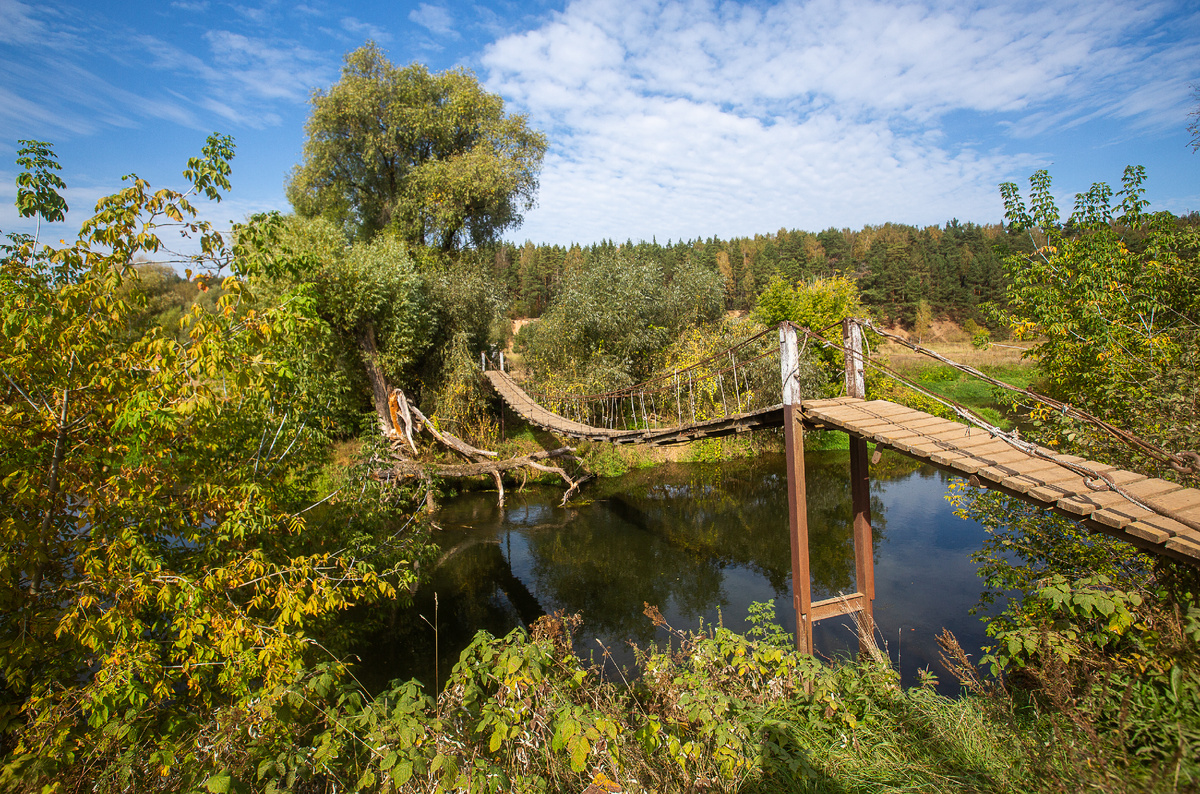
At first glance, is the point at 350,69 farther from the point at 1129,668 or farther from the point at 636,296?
the point at 1129,668

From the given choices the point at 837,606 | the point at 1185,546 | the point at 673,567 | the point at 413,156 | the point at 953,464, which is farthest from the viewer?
the point at 413,156

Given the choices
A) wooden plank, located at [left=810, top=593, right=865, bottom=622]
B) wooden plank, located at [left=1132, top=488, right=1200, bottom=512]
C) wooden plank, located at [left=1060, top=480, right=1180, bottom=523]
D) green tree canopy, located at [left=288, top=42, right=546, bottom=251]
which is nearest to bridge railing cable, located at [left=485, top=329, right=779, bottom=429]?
green tree canopy, located at [left=288, top=42, right=546, bottom=251]

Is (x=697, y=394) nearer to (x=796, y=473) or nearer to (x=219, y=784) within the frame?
(x=796, y=473)

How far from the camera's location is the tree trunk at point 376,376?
11273 mm

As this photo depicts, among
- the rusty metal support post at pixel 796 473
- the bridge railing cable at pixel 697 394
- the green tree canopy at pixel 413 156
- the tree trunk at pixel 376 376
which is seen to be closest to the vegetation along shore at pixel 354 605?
the rusty metal support post at pixel 796 473

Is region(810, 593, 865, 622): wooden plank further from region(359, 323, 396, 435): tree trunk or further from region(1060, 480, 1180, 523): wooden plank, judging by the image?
region(359, 323, 396, 435): tree trunk

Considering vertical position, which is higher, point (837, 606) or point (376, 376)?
point (376, 376)

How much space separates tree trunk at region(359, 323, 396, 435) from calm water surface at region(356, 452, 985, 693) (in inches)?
85.6

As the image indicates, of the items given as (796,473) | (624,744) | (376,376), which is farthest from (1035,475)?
(376,376)

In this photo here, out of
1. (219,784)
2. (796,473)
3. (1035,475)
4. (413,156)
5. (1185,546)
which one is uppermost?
(413,156)

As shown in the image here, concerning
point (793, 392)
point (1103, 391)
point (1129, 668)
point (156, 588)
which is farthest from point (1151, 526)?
point (156, 588)

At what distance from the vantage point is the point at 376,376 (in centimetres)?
1155

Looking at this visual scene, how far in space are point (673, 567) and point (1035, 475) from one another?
573 cm

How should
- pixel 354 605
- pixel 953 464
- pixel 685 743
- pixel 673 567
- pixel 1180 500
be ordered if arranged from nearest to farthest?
1. pixel 685 743
2. pixel 1180 500
3. pixel 953 464
4. pixel 354 605
5. pixel 673 567
